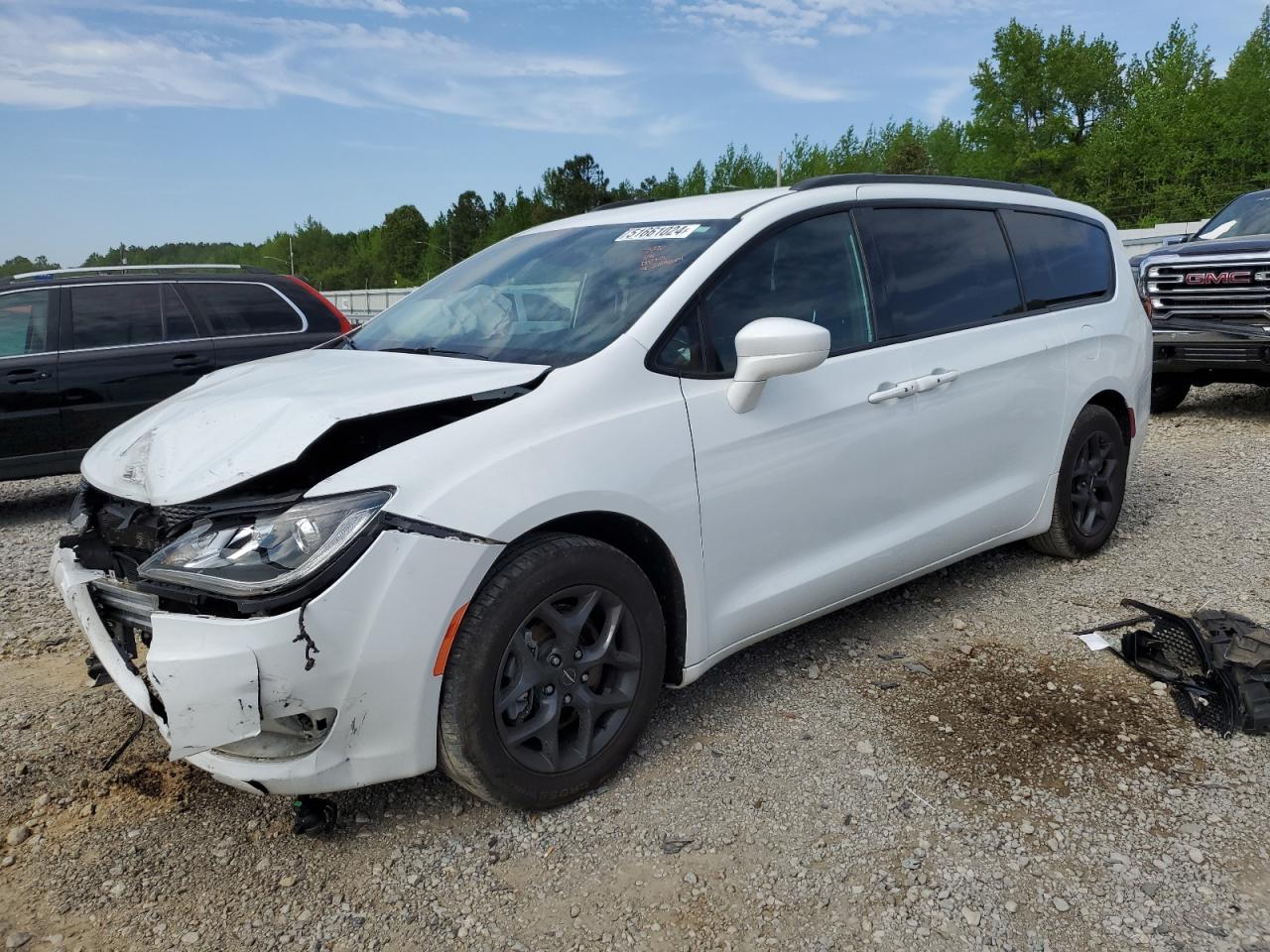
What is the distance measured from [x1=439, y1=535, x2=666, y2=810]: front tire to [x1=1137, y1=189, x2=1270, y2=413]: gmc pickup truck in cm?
722

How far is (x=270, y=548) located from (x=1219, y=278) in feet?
A: 28.0

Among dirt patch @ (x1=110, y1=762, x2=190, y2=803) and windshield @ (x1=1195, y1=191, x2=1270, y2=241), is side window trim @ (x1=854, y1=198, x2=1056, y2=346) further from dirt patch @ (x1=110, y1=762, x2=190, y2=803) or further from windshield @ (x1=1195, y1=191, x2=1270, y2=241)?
windshield @ (x1=1195, y1=191, x2=1270, y2=241)

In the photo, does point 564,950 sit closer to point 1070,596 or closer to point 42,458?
point 1070,596

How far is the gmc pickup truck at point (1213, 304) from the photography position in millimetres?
8133

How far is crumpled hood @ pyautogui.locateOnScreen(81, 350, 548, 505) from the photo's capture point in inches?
103

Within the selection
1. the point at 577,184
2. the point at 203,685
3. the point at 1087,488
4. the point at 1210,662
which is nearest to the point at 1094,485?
the point at 1087,488

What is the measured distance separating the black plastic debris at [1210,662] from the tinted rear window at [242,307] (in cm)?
627

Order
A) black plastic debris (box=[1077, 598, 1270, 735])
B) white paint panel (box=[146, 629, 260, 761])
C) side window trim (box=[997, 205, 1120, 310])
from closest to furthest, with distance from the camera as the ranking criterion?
white paint panel (box=[146, 629, 260, 761]) < black plastic debris (box=[1077, 598, 1270, 735]) < side window trim (box=[997, 205, 1120, 310])

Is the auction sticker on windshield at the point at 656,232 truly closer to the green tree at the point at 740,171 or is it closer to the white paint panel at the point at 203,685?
the white paint panel at the point at 203,685

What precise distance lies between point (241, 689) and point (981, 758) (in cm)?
220

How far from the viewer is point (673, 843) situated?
9.04 ft

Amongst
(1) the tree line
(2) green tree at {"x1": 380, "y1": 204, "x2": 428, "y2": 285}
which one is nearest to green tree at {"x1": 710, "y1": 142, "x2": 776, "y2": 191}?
(1) the tree line

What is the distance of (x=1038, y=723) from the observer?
3.38 meters

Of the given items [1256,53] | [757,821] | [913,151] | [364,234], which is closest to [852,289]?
[757,821]
